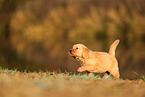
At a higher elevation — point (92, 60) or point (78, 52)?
point (78, 52)

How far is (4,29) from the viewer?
30188 mm

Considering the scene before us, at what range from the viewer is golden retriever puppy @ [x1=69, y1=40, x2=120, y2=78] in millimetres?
4246

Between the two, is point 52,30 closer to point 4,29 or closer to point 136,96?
point 4,29

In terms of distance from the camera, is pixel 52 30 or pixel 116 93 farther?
pixel 52 30

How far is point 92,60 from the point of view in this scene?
14.2ft

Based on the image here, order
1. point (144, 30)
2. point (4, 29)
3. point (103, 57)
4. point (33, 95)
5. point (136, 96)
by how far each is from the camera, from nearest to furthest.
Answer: point (33, 95), point (136, 96), point (103, 57), point (144, 30), point (4, 29)

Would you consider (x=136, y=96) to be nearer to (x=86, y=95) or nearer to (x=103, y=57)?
(x=86, y=95)

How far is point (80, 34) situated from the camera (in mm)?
25500

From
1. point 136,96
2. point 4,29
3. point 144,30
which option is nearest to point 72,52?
point 136,96

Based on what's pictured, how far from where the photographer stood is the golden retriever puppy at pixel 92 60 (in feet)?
13.9

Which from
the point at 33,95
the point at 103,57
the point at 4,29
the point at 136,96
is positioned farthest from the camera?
the point at 4,29

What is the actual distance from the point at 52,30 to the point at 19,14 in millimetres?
3463

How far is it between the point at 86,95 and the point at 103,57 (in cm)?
254

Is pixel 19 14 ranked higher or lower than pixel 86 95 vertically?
higher
